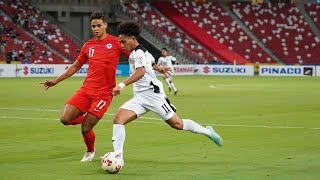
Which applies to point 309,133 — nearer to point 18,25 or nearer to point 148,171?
point 148,171

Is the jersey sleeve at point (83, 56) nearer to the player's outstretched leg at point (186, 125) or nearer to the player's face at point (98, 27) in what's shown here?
A: the player's face at point (98, 27)

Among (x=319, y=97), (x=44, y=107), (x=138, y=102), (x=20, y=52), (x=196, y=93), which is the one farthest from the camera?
(x=20, y=52)

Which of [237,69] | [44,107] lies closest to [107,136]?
[44,107]

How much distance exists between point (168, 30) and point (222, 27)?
7510 mm

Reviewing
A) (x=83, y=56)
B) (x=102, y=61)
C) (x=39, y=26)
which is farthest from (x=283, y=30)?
(x=102, y=61)

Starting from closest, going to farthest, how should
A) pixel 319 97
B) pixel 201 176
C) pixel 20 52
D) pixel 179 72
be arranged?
pixel 201 176
pixel 319 97
pixel 20 52
pixel 179 72

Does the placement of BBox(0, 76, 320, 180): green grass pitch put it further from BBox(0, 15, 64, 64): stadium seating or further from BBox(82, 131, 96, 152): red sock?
BBox(0, 15, 64, 64): stadium seating

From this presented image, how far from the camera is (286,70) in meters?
64.4

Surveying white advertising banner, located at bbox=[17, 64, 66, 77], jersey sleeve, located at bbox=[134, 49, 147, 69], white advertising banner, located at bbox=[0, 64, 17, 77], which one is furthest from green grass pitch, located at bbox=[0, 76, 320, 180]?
white advertising banner, located at bbox=[17, 64, 66, 77]

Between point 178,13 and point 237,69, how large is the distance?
13.0 m

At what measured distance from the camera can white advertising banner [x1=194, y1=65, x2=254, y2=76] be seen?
64.3 meters

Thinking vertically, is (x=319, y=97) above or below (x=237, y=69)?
above

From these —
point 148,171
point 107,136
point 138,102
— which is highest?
point 138,102

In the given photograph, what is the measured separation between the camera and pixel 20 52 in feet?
195
